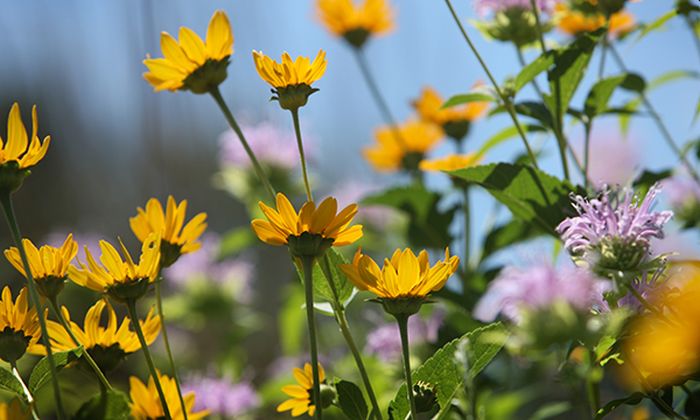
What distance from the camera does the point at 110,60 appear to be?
2.24 metres

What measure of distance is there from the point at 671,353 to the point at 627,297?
56 millimetres

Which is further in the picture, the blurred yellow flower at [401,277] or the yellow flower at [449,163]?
the yellow flower at [449,163]

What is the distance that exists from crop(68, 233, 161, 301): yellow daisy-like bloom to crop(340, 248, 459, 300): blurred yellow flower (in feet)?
0.31

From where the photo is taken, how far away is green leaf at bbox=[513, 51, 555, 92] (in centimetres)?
51

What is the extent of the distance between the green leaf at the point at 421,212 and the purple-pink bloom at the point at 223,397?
211mm

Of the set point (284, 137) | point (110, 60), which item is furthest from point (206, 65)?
point (110, 60)

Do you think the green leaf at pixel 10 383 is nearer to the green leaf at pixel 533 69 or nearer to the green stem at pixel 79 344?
the green stem at pixel 79 344

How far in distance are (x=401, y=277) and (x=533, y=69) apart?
0.21 m

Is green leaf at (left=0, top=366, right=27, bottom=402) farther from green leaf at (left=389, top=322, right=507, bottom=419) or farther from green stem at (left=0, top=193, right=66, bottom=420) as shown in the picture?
green leaf at (left=389, top=322, right=507, bottom=419)

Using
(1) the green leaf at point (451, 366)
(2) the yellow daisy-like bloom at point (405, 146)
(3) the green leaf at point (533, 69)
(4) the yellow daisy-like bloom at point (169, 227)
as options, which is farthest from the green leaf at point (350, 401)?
(2) the yellow daisy-like bloom at point (405, 146)

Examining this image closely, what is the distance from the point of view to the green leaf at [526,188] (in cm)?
49

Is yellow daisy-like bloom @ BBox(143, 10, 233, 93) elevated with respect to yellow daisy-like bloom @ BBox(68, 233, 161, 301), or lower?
elevated

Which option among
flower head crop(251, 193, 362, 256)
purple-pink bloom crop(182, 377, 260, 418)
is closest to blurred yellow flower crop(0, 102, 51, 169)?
flower head crop(251, 193, 362, 256)

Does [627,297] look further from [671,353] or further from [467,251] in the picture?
[467,251]
